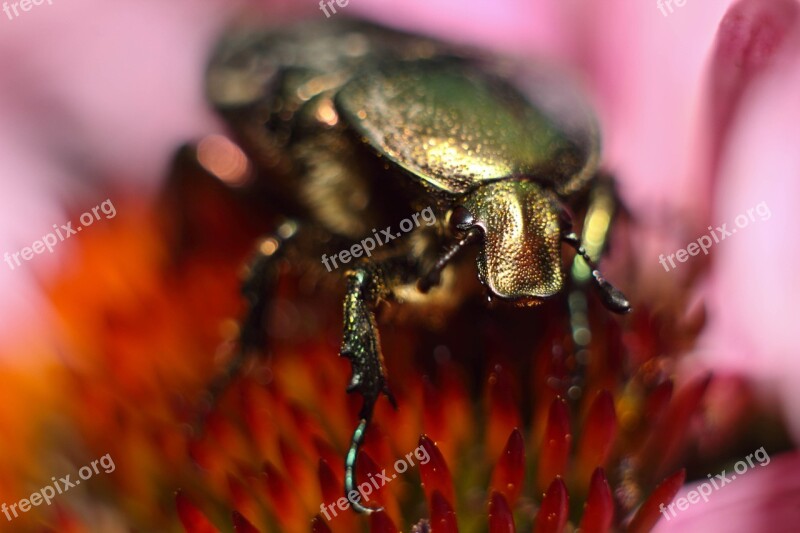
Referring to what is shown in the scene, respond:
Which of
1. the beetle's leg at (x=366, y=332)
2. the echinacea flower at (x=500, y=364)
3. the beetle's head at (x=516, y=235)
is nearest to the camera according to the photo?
the beetle's head at (x=516, y=235)

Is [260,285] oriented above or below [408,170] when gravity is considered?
below

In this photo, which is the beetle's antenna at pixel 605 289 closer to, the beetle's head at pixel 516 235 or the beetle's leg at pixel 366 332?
the beetle's head at pixel 516 235

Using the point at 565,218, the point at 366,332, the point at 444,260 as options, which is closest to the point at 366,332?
the point at 366,332

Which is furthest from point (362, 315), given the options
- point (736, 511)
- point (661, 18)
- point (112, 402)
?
point (661, 18)

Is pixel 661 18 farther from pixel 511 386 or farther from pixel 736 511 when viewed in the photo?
pixel 736 511

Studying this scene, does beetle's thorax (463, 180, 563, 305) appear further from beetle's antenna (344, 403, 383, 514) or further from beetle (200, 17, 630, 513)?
beetle's antenna (344, 403, 383, 514)

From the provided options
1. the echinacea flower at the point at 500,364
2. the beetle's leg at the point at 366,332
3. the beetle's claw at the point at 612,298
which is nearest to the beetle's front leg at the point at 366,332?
the beetle's leg at the point at 366,332

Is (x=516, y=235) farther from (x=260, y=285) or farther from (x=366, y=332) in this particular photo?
(x=260, y=285)
